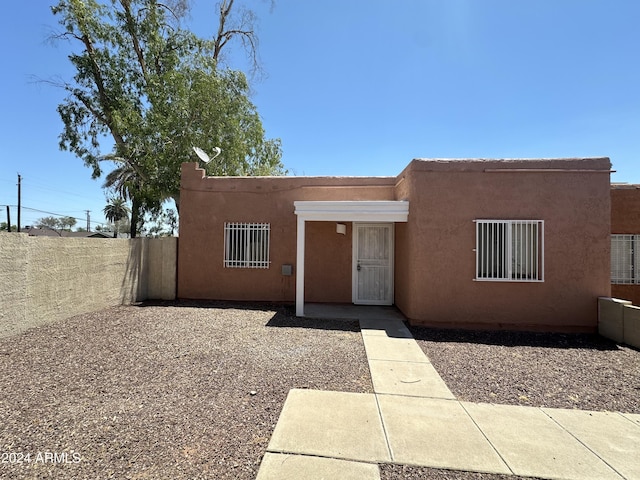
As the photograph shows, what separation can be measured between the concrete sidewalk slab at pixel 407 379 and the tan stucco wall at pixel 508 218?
2355mm

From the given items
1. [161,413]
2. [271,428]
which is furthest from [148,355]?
[271,428]

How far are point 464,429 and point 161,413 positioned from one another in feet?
10.6

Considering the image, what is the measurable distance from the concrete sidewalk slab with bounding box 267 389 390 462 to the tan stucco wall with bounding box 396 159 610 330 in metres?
3.89

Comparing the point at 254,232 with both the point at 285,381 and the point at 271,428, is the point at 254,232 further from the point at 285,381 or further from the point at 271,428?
the point at 271,428

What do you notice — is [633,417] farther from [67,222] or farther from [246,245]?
[67,222]

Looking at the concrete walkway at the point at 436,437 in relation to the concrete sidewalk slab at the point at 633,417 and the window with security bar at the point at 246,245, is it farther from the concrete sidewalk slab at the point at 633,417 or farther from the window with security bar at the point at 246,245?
the window with security bar at the point at 246,245

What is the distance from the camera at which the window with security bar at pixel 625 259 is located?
28.8ft

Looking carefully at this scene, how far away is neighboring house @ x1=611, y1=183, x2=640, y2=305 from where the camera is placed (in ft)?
28.6

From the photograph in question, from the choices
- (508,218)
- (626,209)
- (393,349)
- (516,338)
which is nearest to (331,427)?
(393,349)

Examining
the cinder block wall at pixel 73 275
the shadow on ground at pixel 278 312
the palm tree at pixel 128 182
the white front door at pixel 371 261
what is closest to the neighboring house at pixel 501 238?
the shadow on ground at pixel 278 312

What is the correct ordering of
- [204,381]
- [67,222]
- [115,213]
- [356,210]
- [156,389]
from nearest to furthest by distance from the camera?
[156,389], [204,381], [356,210], [115,213], [67,222]

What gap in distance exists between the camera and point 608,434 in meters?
3.24

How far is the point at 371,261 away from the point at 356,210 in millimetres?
2232

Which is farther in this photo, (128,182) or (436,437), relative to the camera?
(128,182)
